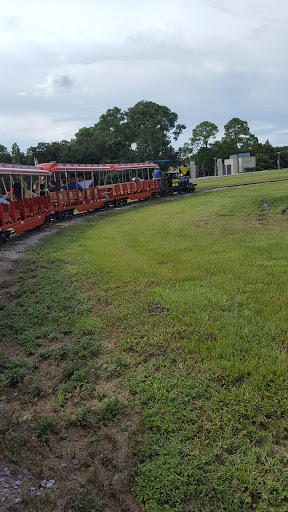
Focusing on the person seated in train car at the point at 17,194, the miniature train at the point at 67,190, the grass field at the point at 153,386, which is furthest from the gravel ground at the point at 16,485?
the person seated in train car at the point at 17,194

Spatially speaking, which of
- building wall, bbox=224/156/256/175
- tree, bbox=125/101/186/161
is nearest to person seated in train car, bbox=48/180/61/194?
tree, bbox=125/101/186/161

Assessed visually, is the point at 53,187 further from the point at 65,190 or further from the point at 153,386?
the point at 153,386

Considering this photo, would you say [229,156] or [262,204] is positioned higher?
[229,156]

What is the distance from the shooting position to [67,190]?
20.7 meters

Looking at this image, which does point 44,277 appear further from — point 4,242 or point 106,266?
point 4,242

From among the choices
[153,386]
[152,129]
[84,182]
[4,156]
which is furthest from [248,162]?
[153,386]

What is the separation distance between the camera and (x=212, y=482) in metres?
2.57

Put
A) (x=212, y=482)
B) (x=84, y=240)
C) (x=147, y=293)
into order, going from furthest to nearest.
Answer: (x=84, y=240) < (x=147, y=293) < (x=212, y=482)

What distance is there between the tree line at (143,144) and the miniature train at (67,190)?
126 feet

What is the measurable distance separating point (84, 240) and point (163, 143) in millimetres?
67458

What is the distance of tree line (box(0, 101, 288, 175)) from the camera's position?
211 feet

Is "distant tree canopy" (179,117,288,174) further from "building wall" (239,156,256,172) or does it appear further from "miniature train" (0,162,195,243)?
"miniature train" (0,162,195,243)

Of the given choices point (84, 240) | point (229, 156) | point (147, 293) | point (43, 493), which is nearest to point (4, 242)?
point (84, 240)

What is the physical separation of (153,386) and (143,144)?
238ft
